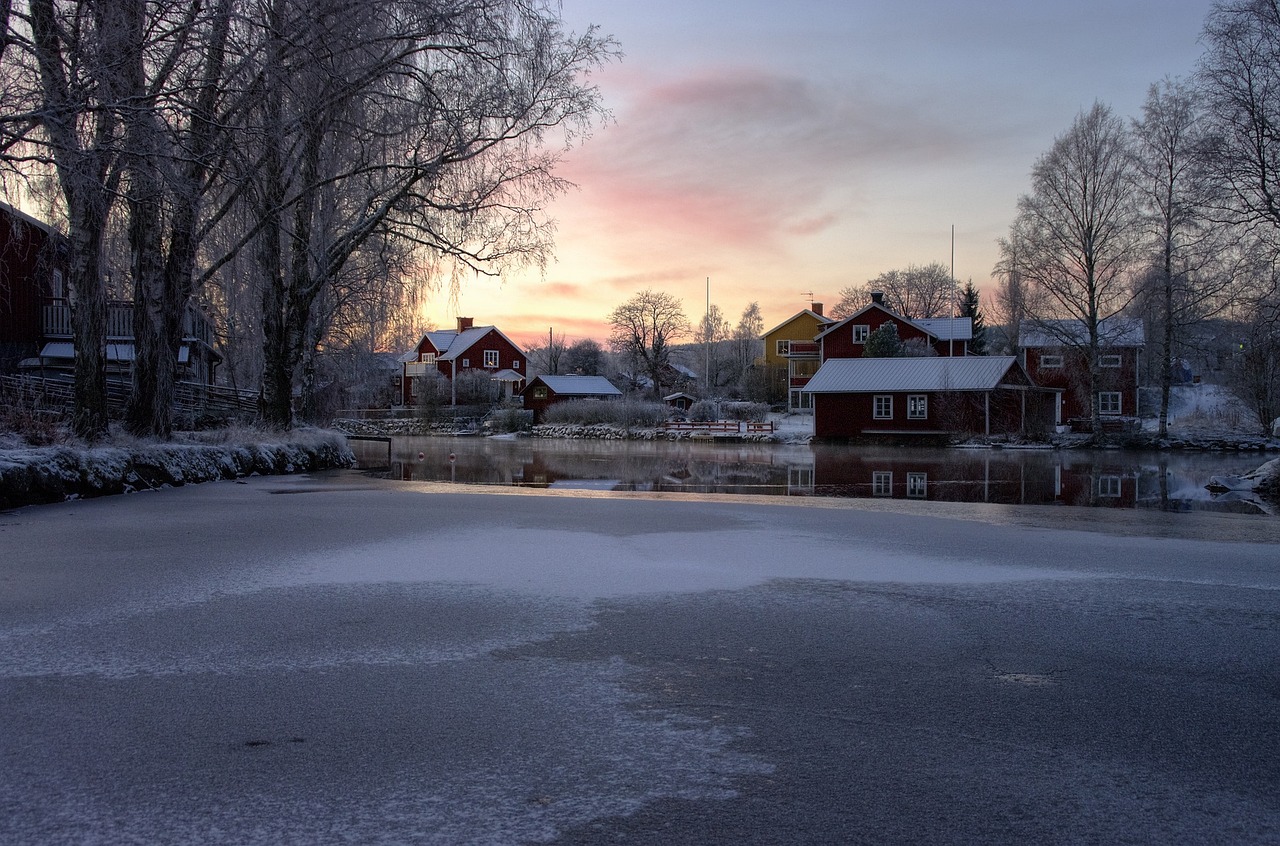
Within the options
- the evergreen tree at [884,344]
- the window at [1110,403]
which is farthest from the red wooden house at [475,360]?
the window at [1110,403]

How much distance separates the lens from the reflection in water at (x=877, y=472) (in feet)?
64.2

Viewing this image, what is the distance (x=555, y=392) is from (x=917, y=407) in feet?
114

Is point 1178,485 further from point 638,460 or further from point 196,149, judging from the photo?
point 196,149

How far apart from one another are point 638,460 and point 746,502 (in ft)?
55.0

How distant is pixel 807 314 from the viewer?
7825 centimetres

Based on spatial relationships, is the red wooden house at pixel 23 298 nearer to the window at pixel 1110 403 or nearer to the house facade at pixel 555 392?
the house facade at pixel 555 392

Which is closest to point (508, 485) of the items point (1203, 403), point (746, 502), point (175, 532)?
point (746, 502)

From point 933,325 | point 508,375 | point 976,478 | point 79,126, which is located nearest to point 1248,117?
point 976,478

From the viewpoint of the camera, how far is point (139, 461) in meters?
15.5

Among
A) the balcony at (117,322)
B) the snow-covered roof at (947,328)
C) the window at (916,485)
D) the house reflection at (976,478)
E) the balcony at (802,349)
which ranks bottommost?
the window at (916,485)

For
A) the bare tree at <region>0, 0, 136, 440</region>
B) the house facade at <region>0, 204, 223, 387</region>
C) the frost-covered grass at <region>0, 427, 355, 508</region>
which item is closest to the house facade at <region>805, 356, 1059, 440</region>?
the house facade at <region>0, 204, 223, 387</region>

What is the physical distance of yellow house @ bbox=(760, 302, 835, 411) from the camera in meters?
70.8

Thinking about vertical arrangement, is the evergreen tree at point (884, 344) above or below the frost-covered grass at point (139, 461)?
above

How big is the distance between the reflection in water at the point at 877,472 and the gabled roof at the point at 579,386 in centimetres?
3430
